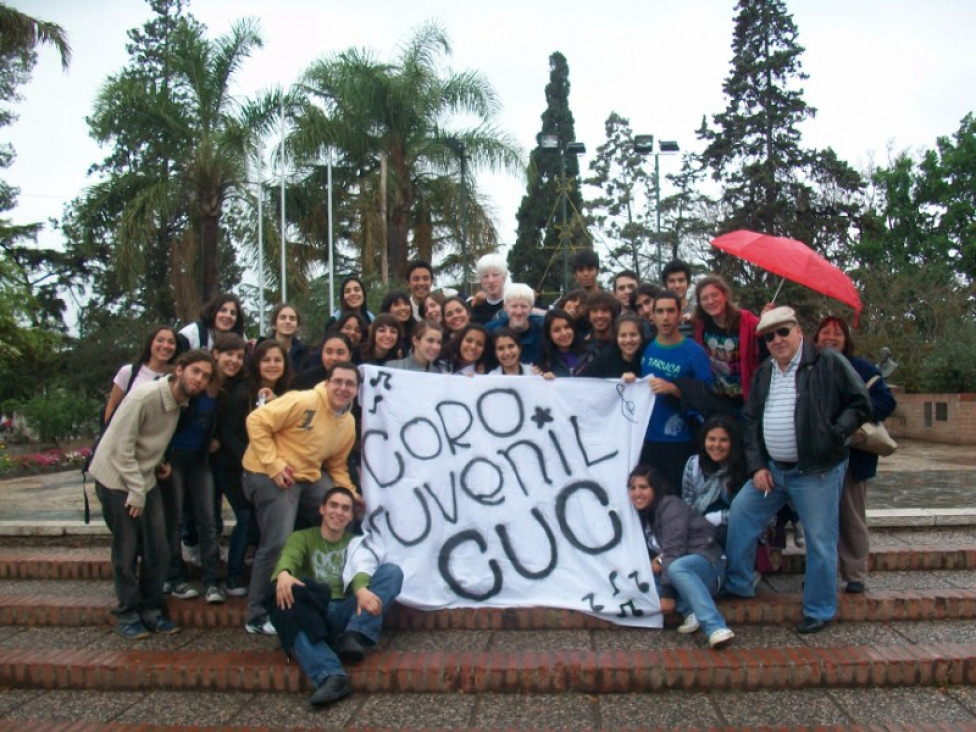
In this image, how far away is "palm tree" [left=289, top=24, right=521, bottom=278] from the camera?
20859mm

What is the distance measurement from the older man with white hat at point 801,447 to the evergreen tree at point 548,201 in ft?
101

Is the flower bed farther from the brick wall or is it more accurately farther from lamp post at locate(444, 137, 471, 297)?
the brick wall

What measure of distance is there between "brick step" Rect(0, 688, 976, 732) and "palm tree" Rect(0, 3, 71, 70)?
586 inches

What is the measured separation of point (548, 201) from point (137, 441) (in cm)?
3286

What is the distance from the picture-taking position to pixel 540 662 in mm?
4359

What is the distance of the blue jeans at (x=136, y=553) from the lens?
15.9 ft

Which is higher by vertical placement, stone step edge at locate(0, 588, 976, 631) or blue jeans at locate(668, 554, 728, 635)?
blue jeans at locate(668, 554, 728, 635)

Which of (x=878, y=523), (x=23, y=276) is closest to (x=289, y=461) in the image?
(x=878, y=523)

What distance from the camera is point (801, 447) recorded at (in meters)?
4.57

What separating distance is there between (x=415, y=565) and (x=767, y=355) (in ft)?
8.33

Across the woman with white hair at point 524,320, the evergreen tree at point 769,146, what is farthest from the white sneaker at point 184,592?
the evergreen tree at point 769,146

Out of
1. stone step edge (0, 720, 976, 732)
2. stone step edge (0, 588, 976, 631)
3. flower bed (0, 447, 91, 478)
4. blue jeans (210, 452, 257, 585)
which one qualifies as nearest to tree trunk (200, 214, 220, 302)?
flower bed (0, 447, 91, 478)

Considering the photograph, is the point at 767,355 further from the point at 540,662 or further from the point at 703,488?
the point at 540,662

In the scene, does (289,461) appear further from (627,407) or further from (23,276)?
(23,276)
